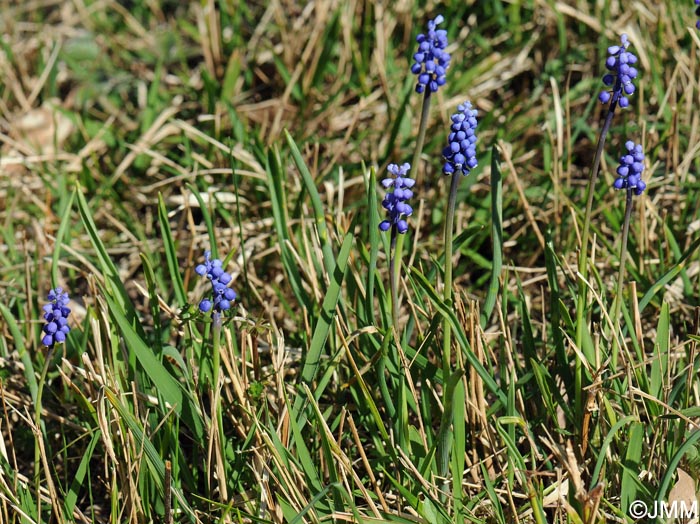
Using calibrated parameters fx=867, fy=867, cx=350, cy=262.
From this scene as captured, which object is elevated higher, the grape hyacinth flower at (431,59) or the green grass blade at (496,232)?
the grape hyacinth flower at (431,59)

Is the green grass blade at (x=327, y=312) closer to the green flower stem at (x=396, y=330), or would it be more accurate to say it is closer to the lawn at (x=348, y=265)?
the lawn at (x=348, y=265)

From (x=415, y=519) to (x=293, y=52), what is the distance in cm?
313

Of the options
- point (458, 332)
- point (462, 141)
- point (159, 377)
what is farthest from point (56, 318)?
point (462, 141)

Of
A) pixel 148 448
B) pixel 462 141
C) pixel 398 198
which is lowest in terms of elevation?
pixel 148 448

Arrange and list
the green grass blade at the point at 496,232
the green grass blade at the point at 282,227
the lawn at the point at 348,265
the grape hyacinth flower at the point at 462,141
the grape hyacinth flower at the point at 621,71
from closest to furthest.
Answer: the grape hyacinth flower at the point at 462,141 → the grape hyacinth flower at the point at 621,71 → the lawn at the point at 348,265 → the green grass blade at the point at 496,232 → the green grass blade at the point at 282,227

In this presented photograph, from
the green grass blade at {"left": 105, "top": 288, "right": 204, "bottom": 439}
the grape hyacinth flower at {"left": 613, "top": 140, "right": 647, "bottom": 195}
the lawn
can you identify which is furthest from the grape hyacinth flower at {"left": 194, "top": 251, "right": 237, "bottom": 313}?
the grape hyacinth flower at {"left": 613, "top": 140, "right": 647, "bottom": 195}

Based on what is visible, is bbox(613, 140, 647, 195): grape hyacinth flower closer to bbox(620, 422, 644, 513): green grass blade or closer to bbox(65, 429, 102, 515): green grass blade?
bbox(620, 422, 644, 513): green grass blade

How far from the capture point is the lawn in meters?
2.57

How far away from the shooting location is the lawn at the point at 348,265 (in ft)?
8.42

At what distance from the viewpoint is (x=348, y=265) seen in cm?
300

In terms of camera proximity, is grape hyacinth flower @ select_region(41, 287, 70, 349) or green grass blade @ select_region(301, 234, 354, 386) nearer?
grape hyacinth flower @ select_region(41, 287, 70, 349)

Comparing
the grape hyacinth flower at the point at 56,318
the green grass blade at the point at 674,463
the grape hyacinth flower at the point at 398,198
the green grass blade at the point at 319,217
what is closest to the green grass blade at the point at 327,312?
the green grass blade at the point at 319,217

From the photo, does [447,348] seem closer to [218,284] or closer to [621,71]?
[218,284]

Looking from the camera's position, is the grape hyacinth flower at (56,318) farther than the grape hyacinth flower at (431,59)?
No
